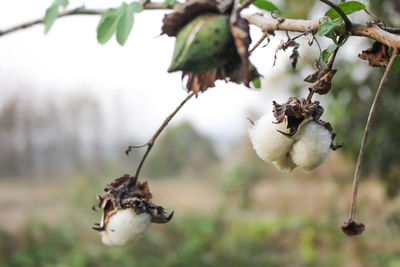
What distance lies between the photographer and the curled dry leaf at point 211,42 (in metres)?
0.34

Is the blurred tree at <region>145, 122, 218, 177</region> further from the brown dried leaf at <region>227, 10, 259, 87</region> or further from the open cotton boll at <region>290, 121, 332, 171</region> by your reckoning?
the brown dried leaf at <region>227, 10, 259, 87</region>

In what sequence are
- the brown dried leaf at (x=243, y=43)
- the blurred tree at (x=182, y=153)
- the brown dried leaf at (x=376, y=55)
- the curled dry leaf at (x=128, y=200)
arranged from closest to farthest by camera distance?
the brown dried leaf at (x=243, y=43) → the brown dried leaf at (x=376, y=55) → the curled dry leaf at (x=128, y=200) → the blurred tree at (x=182, y=153)

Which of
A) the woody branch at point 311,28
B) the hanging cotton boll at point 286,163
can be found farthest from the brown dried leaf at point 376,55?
the hanging cotton boll at point 286,163

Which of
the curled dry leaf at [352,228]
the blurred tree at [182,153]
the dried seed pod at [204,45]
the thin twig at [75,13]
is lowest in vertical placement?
the curled dry leaf at [352,228]

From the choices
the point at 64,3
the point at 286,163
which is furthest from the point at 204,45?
the point at 64,3

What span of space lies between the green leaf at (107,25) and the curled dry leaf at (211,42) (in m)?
→ 0.25

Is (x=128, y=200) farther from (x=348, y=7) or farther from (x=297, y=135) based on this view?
(x=348, y=7)

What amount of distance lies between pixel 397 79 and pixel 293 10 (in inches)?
60.8

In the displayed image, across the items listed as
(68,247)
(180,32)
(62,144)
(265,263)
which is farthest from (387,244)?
(180,32)

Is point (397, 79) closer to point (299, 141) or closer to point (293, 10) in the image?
point (293, 10)

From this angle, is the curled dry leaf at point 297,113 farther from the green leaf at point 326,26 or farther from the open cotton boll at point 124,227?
the open cotton boll at point 124,227

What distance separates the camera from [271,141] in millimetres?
505

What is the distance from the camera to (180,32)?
1.21 ft

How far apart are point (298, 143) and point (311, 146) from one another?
0.6 inches
